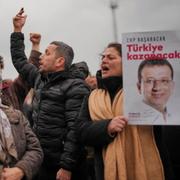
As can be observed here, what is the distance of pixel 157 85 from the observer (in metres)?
3.40

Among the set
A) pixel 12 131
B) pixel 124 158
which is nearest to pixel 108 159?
pixel 124 158

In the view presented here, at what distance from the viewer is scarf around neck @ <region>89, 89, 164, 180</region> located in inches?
138

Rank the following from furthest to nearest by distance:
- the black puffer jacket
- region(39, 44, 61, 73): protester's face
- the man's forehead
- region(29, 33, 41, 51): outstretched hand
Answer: region(29, 33, 41, 51): outstretched hand, the man's forehead, region(39, 44, 61, 73): protester's face, the black puffer jacket

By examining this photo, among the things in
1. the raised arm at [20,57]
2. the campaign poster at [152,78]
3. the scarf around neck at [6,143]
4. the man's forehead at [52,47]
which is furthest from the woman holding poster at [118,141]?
the raised arm at [20,57]

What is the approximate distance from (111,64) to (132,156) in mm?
698

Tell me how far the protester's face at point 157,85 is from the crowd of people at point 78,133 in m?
0.23

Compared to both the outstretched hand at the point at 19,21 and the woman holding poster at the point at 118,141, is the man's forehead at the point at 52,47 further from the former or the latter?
the woman holding poster at the point at 118,141

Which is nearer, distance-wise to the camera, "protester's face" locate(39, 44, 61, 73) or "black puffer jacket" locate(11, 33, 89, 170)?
"black puffer jacket" locate(11, 33, 89, 170)

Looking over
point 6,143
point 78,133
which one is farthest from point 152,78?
point 6,143

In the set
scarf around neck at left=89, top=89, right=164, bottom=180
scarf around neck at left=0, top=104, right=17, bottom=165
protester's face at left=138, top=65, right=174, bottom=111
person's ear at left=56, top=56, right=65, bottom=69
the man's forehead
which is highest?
the man's forehead

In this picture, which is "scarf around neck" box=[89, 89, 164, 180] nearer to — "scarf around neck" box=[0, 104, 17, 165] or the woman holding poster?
the woman holding poster

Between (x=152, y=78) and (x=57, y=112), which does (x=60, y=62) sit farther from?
(x=152, y=78)

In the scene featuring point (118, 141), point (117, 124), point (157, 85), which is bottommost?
point (118, 141)

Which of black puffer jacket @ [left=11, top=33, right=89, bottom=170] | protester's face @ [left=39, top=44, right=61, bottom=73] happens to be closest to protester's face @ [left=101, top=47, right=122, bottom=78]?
black puffer jacket @ [left=11, top=33, right=89, bottom=170]
